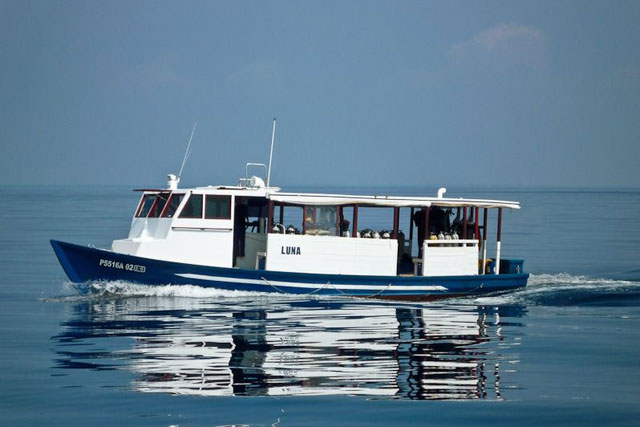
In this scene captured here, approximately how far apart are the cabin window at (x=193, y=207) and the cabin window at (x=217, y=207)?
193mm

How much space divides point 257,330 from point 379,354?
387 centimetres

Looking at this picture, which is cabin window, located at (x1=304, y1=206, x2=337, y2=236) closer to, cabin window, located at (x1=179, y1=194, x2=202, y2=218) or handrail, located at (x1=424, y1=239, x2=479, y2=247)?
handrail, located at (x1=424, y1=239, x2=479, y2=247)

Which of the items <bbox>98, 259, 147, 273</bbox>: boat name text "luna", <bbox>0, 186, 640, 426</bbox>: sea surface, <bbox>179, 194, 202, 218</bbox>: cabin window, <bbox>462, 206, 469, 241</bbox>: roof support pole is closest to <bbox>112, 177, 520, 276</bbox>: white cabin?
<bbox>179, 194, 202, 218</bbox>: cabin window

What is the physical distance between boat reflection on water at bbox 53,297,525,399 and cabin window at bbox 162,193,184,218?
94.9 inches

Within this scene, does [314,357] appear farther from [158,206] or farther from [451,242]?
[451,242]

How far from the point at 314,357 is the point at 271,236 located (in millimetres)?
8983

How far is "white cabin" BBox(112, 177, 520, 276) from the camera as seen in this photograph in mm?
27719

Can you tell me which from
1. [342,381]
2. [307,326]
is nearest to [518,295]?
[307,326]

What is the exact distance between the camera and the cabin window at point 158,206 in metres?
28.3

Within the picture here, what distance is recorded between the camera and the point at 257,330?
22406 millimetres

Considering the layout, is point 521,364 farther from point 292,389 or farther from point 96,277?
point 96,277

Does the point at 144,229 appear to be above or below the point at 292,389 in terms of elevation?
above

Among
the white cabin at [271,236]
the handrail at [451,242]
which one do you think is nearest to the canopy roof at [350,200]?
the white cabin at [271,236]

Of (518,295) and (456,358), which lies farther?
(518,295)
